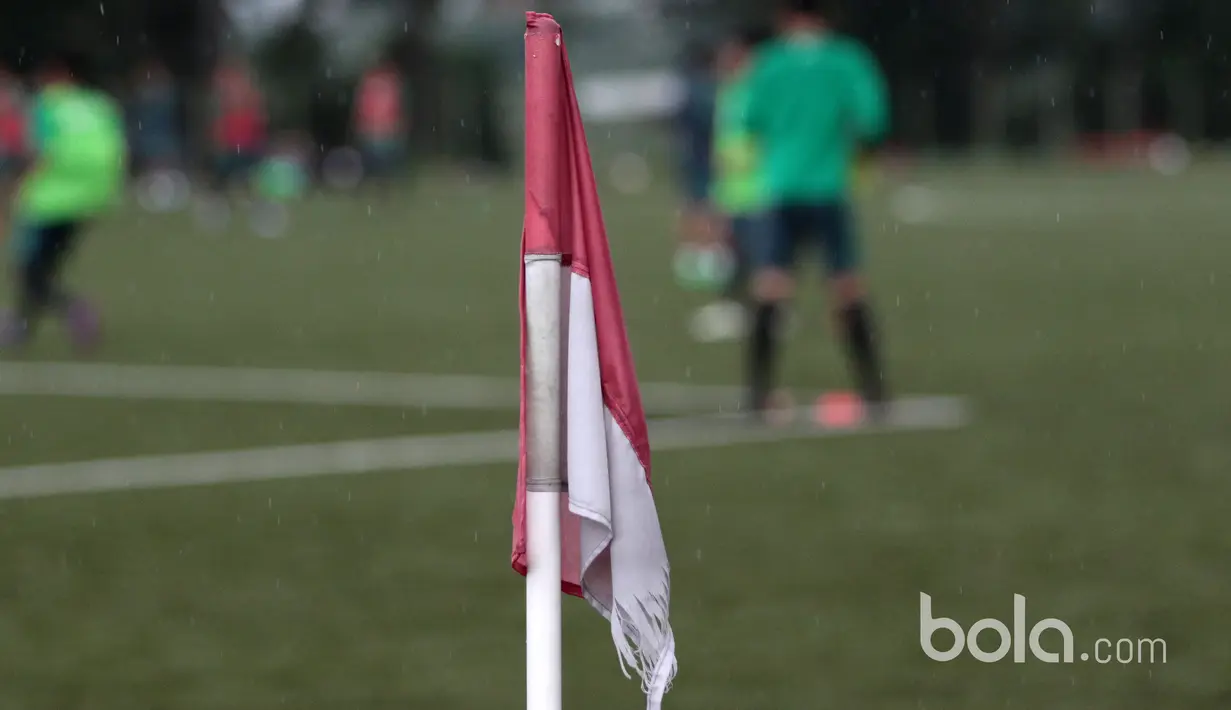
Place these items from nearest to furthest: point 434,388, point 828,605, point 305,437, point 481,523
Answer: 1. point 828,605
2. point 481,523
3. point 305,437
4. point 434,388

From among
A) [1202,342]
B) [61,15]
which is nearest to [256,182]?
[61,15]

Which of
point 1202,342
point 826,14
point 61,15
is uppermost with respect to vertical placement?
point 61,15

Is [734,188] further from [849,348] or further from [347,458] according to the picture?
[347,458]

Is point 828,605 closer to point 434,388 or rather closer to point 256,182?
point 434,388

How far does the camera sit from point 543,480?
11.3 ft

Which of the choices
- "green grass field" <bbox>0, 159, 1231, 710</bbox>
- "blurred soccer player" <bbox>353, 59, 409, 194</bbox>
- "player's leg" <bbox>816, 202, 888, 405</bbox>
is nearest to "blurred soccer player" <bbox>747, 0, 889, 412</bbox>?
"player's leg" <bbox>816, 202, 888, 405</bbox>

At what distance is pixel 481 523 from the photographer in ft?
25.0

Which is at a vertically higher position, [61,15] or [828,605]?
[61,15]

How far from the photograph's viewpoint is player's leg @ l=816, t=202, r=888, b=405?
1037cm

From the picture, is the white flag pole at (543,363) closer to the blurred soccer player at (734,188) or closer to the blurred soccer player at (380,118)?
the blurred soccer player at (734,188)

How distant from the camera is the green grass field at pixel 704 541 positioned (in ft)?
17.4

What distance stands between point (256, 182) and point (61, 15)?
1253 cm

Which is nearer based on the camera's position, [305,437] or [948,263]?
[305,437]

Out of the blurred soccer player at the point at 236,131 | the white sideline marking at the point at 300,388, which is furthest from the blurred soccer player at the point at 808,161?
the blurred soccer player at the point at 236,131
